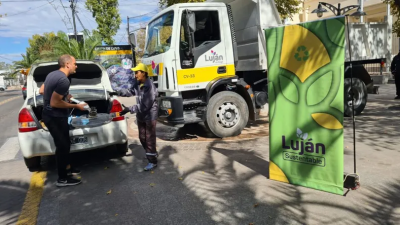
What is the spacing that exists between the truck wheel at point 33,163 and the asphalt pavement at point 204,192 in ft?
0.39

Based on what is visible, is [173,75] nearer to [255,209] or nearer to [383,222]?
[255,209]

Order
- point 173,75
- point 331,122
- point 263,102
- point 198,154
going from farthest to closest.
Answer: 1. point 263,102
2. point 173,75
3. point 198,154
4. point 331,122

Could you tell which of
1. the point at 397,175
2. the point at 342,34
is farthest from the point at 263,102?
the point at 342,34

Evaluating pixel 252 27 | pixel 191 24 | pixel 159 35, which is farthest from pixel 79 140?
pixel 252 27

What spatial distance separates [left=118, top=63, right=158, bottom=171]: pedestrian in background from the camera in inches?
178

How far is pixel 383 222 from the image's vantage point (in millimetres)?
2871

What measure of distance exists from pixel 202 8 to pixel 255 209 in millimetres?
4364

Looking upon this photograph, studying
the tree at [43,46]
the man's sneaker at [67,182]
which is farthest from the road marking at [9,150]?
the tree at [43,46]

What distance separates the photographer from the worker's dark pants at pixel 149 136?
15.3ft

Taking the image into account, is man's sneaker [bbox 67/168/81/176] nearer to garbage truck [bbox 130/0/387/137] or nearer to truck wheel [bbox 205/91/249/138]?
garbage truck [bbox 130/0/387/137]

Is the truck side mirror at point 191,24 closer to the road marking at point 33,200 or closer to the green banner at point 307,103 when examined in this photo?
the green banner at point 307,103

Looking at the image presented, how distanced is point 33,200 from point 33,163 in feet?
4.23

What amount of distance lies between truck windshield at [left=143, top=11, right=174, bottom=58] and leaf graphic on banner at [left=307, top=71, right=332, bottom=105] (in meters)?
3.40

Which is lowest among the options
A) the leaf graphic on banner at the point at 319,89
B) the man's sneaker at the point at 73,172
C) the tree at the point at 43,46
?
the man's sneaker at the point at 73,172
